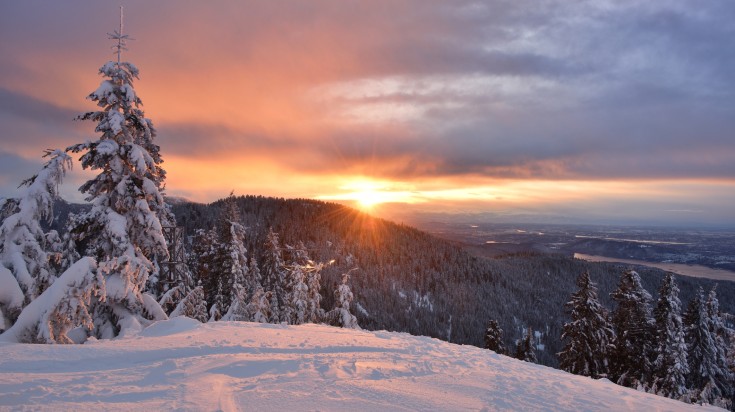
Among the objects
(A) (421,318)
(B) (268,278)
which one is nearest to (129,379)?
(B) (268,278)

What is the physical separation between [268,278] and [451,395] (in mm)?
33351

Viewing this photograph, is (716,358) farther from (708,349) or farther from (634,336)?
(634,336)

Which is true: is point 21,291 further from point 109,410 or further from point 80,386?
point 109,410

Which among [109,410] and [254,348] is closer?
[109,410]

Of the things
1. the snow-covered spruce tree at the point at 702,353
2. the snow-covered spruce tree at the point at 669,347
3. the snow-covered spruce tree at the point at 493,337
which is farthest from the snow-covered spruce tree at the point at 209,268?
the snow-covered spruce tree at the point at 702,353

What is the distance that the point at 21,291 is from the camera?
10656mm

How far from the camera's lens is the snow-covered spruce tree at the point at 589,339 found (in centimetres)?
2636

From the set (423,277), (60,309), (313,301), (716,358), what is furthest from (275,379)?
(423,277)

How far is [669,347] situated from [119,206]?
33.5 m

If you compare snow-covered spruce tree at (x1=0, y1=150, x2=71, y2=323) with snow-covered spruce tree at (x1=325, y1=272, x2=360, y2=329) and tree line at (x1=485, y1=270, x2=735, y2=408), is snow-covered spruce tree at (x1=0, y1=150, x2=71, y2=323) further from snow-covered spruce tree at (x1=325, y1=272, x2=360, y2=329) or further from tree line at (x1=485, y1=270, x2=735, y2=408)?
tree line at (x1=485, y1=270, x2=735, y2=408)

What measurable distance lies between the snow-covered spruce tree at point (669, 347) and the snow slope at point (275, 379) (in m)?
22.6

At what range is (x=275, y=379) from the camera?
21.8 ft

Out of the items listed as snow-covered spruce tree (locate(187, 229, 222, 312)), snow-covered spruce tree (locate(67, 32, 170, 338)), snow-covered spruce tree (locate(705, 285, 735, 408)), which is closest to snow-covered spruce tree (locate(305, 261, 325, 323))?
snow-covered spruce tree (locate(187, 229, 222, 312))

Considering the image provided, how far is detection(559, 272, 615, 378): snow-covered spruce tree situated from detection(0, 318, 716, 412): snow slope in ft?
67.4
